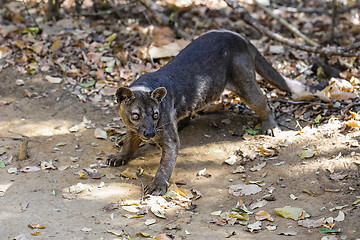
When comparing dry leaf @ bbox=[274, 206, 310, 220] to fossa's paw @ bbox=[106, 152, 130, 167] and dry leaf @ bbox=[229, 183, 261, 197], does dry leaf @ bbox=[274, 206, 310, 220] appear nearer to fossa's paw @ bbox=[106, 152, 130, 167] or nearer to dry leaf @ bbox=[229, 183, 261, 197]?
dry leaf @ bbox=[229, 183, 261, 197]

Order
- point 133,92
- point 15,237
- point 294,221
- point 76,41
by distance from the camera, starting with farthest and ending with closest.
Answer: point 76,41, point 133,92, point 294,221, point 15,237

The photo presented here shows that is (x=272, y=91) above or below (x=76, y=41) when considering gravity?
below

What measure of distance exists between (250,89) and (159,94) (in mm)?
1785

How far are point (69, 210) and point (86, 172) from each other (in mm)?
1003

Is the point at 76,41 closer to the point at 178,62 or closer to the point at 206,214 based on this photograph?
the point at 178,62

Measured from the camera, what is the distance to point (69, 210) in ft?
16.8

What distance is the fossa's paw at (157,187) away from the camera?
18.6 feet

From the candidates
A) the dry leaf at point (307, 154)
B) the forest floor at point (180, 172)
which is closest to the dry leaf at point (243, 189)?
the forest floor at point (180, 172)

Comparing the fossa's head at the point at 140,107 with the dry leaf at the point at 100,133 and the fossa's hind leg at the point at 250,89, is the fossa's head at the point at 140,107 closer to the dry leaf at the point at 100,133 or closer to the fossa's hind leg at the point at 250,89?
the dry leaf at the point at 100,133

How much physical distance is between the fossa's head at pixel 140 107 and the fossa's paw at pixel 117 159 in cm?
66

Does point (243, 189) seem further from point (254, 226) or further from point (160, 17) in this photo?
point (160, 17)

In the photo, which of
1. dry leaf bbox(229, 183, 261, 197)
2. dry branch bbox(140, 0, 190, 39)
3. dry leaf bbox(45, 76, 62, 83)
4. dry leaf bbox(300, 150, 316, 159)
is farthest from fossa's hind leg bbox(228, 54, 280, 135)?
dry leaf bbox(45, 76, 62, 83)

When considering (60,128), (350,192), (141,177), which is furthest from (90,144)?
(350,192)

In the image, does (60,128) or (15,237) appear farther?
(60,128)
